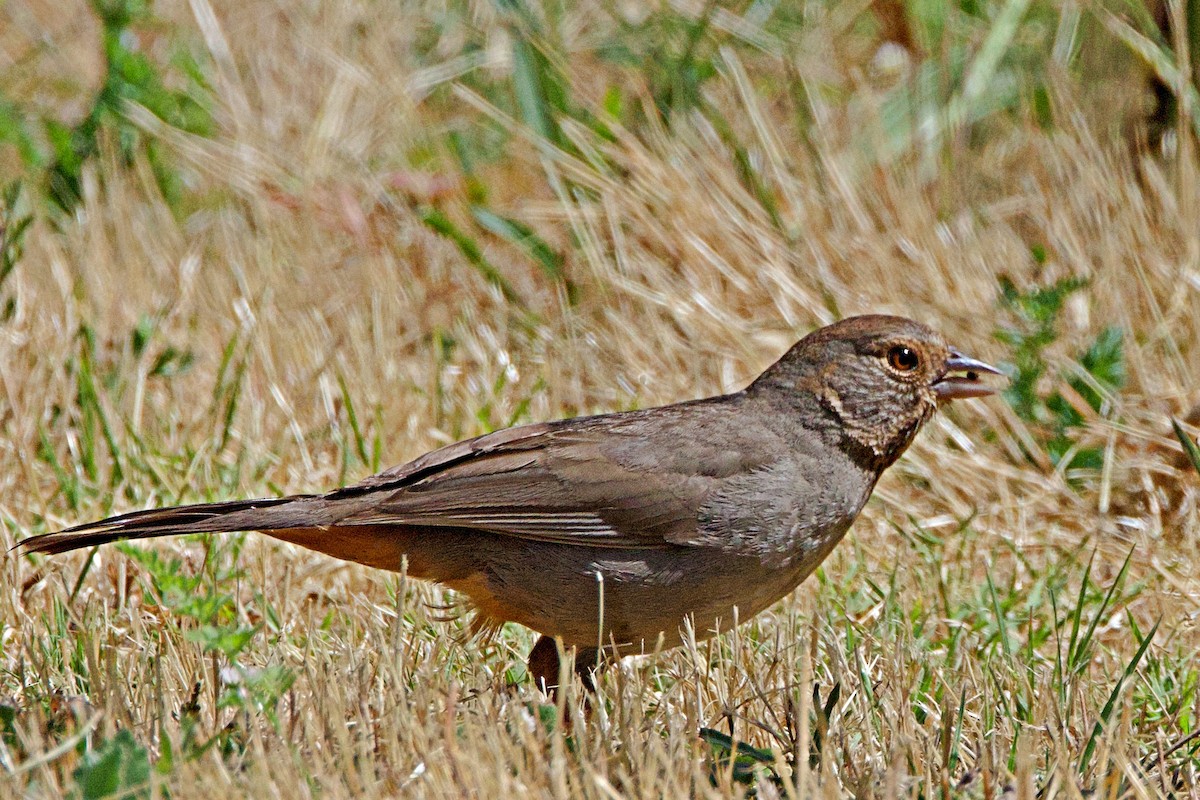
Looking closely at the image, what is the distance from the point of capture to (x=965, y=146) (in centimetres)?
715

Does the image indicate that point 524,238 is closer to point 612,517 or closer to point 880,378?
point 880,378

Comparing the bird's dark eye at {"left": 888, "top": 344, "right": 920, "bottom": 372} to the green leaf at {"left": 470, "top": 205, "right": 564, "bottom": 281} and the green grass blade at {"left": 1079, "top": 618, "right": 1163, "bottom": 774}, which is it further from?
the green leaf at {"left": 470, "top": 205, "right": 564, "bottom": 281}

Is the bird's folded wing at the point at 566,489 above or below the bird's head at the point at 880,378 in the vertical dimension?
below

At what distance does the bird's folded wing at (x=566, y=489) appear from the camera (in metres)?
4.19

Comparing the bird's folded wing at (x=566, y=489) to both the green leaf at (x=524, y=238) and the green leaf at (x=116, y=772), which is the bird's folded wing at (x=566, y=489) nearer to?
the green leaf at (x=116, y=772)

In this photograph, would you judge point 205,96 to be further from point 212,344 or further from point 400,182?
point 212,344

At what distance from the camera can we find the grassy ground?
343 cm

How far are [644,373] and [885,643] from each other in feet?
7.33

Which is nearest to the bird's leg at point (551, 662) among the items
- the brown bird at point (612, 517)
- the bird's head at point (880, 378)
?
the brown bird at point (612, 517)

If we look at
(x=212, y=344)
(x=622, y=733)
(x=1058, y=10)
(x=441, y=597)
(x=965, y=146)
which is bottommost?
(x=622, y=733)

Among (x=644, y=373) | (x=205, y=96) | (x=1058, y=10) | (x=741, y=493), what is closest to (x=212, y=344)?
(x=644, y=373)

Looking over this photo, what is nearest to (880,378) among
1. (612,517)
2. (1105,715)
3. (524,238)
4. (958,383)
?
(958,383)

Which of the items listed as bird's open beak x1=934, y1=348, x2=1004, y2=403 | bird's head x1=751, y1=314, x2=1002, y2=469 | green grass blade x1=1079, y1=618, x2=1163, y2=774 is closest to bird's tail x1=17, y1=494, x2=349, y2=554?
bird's head x1=751, y1=314, x2=1002, y2=469

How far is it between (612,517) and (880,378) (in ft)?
2.91
